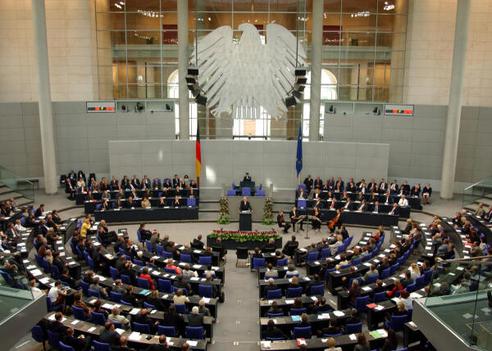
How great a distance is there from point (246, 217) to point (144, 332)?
1008 centimetres

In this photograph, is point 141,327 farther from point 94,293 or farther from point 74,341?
point 94,293

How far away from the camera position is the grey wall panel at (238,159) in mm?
25688

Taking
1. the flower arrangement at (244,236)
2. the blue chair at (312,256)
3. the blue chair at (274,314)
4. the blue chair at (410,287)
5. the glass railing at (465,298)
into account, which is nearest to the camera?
the glass railing at (465,298)

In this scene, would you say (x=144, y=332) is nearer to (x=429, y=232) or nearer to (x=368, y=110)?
(x=429, y=232)

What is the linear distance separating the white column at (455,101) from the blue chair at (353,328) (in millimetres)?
16799

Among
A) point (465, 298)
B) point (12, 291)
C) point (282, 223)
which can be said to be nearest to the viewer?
point (465, 298)

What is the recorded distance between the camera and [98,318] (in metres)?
11.2

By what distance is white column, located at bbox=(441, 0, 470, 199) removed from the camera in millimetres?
23484

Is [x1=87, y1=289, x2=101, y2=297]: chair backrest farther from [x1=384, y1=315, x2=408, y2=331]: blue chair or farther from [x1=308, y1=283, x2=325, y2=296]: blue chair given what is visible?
[x1=384, y1=315, x2=408, y2=331]: blue chair

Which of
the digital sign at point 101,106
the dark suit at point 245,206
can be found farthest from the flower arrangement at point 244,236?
the digital sign at point 101,106

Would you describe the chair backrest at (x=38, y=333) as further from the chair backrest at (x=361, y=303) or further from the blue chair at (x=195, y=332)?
the chair backrest at (x=361, y=303)

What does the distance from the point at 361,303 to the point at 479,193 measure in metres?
13.1

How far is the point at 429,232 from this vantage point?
18172 mm

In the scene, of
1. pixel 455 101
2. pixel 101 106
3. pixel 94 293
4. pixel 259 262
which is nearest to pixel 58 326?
pixel 94 293
